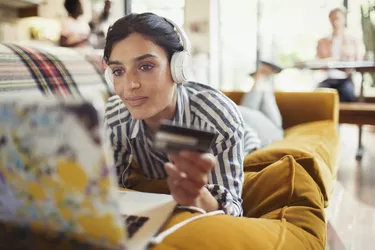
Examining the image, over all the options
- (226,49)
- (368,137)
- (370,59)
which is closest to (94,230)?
(370,59)

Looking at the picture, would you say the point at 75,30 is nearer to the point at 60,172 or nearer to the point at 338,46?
the point at 60,172

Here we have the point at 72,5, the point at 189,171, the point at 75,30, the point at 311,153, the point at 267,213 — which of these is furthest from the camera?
the point at 72,5

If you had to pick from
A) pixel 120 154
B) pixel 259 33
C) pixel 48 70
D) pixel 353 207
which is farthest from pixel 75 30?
Answer: pixel 259 33

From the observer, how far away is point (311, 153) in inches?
44.8

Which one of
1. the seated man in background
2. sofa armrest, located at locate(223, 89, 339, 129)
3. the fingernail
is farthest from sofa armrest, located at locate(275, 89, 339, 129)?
the fingernail

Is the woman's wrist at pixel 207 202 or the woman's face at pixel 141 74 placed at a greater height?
the woman's face at pixel 141 74

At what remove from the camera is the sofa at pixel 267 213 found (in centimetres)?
52

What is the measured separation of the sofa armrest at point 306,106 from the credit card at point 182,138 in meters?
1.52

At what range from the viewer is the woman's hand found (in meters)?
0.45

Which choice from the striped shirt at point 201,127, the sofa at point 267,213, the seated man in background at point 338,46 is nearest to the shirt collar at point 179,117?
the striped shirt at point 201,127

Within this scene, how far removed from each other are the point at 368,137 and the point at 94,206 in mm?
3910

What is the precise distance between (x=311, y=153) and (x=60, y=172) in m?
0.91

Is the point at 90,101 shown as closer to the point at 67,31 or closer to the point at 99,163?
the point at 99,163

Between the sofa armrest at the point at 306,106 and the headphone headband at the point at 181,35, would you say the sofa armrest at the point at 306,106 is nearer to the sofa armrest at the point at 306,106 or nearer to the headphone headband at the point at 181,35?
the sofa armrest at the point at 306,106
